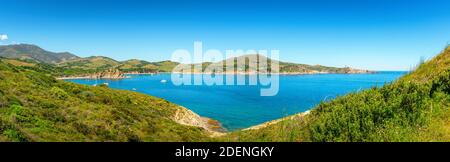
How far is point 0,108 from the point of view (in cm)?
1603

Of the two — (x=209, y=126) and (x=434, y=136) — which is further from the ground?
(x=434, y=136)

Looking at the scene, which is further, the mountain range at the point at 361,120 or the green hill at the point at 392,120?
the mountain range at the point at 361,120

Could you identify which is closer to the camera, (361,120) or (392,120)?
(392,120)

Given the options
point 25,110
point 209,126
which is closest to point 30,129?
point 25,110

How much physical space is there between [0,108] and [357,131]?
18850mm

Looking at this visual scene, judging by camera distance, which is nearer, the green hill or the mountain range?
the green hill
